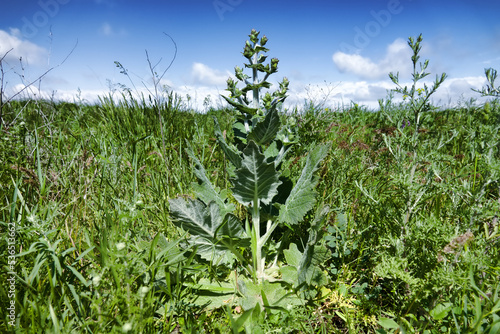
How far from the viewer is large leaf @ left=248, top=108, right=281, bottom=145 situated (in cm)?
168

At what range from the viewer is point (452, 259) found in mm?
1338

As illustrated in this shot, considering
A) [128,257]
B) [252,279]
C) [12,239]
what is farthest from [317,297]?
[12,239]

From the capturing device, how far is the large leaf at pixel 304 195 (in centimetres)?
168

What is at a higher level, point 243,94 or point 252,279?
point 243,94

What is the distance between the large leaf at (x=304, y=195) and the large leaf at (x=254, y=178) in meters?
0.14

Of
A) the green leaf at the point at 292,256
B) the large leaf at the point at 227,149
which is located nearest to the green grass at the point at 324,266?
the green leaf at the point at 292,256

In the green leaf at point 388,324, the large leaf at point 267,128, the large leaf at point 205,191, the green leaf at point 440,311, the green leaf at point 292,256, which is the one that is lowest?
the green leaf at point 388,324

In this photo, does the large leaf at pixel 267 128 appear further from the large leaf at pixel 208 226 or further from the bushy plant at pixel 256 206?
the large leaf at pixel 208 226

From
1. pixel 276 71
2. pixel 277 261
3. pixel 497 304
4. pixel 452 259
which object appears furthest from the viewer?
pixel 277 261

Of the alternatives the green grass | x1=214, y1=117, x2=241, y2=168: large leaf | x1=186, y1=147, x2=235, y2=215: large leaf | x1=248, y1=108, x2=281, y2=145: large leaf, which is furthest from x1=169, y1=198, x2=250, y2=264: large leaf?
x1=248, y1=108, x2=281, y2=145: large leaf

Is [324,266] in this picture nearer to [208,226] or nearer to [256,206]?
[256,206]

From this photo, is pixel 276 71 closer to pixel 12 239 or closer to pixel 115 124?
pixel 12 239

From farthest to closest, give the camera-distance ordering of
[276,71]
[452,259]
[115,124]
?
[115,124]
[276,71]
[452,259]

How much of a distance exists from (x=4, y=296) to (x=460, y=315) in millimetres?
1960
